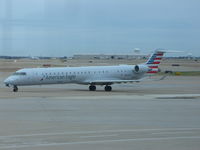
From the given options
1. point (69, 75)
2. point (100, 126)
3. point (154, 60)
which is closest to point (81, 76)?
point (69, 75)

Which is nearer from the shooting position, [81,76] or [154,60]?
[81,76]

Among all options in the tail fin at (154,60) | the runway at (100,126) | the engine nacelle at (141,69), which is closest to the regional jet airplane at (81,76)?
the engine nacelle at (141,69)

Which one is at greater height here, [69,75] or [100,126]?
[69,75]

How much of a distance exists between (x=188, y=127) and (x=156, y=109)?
608 centimetres

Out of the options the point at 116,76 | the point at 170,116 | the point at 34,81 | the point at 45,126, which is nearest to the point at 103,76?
the point at 116,76

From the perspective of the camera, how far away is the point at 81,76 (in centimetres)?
4103

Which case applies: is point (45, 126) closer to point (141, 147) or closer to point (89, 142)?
point (89, 142)

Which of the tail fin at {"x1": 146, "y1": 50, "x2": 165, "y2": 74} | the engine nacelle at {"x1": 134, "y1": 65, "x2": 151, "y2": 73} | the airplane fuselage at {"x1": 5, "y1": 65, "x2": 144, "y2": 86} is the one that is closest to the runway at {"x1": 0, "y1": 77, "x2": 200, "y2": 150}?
the airplane fuselage at {"x1": 5, "y1": 65, "x2": 144, "y2": 86}

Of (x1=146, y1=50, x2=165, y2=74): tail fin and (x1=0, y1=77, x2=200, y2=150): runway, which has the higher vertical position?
(x1=146, y1=50, x2=165, y2=74): tail fin

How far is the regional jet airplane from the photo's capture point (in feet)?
130

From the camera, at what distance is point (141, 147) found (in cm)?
1214

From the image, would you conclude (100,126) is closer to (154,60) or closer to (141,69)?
(141,69)

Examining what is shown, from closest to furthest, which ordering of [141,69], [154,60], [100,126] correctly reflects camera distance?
[100,126], [141,69], [154,60]

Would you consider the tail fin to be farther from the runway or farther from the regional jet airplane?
the runway
